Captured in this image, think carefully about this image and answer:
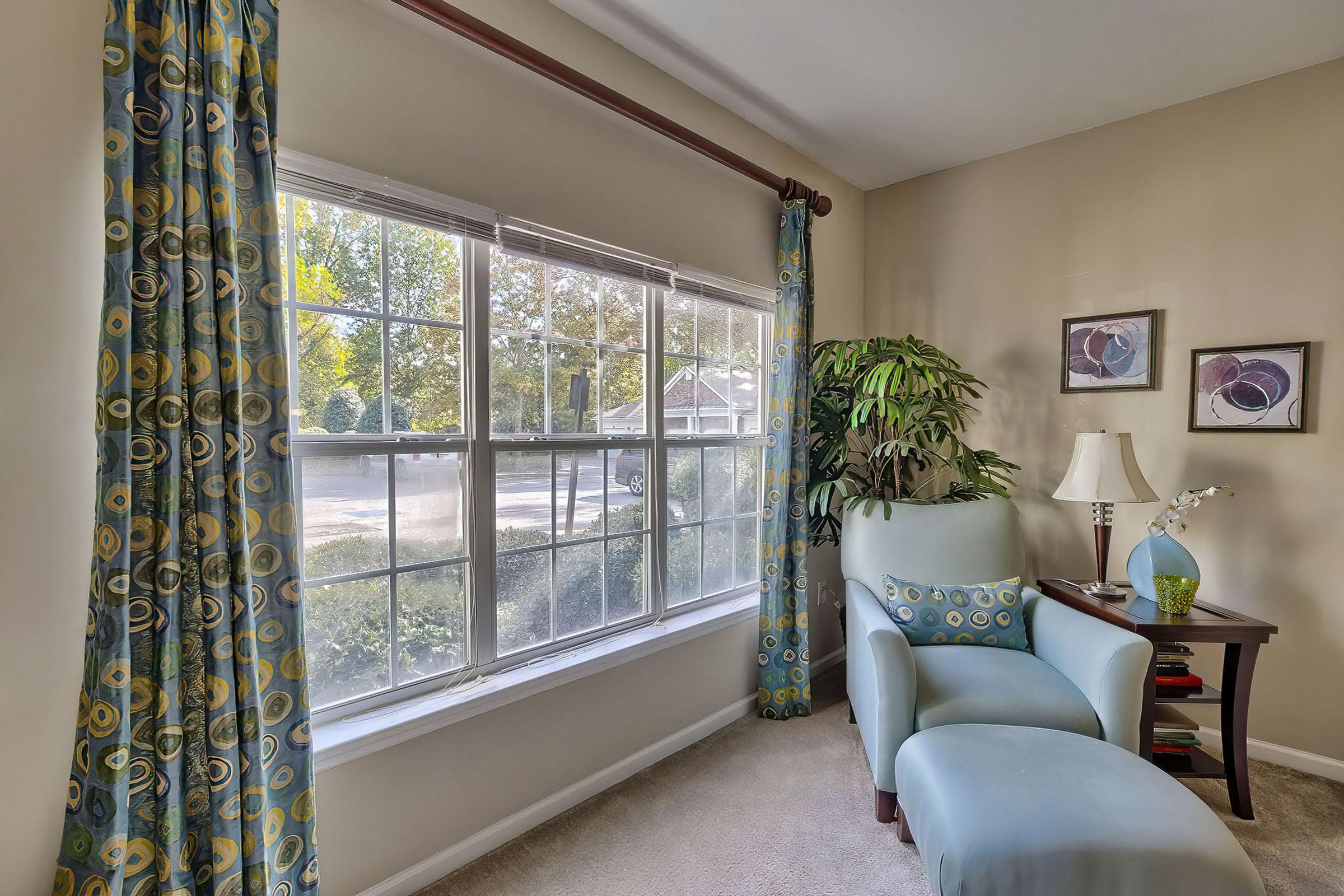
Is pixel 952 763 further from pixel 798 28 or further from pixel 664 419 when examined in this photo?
pixel 798 28

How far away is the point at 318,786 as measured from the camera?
1.47 metres

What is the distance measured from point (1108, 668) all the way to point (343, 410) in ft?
7.32

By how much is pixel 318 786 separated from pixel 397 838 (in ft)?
0.94

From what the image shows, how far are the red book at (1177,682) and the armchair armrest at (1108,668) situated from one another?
36 centimetres

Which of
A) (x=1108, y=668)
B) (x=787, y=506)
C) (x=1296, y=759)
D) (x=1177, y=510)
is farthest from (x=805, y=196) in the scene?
(x=1296, y=759)

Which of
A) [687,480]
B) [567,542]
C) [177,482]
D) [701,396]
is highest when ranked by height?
[701,396]

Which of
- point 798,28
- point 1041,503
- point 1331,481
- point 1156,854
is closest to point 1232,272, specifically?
point 1331,481

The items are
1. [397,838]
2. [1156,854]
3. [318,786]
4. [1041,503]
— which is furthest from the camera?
[1041,503]

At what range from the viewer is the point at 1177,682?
2.12m

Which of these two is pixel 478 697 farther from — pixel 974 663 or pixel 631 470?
pixel 974 663

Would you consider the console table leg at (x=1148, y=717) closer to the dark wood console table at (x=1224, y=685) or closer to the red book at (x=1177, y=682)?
the dark wood console table at (x=1224, y=685)

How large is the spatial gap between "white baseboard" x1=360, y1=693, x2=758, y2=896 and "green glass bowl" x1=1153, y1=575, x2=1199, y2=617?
164cm

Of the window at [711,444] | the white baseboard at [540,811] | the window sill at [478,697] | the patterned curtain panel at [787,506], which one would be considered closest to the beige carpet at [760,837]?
the white baseboard at [540,811]

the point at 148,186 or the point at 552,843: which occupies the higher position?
the point at 148,186
